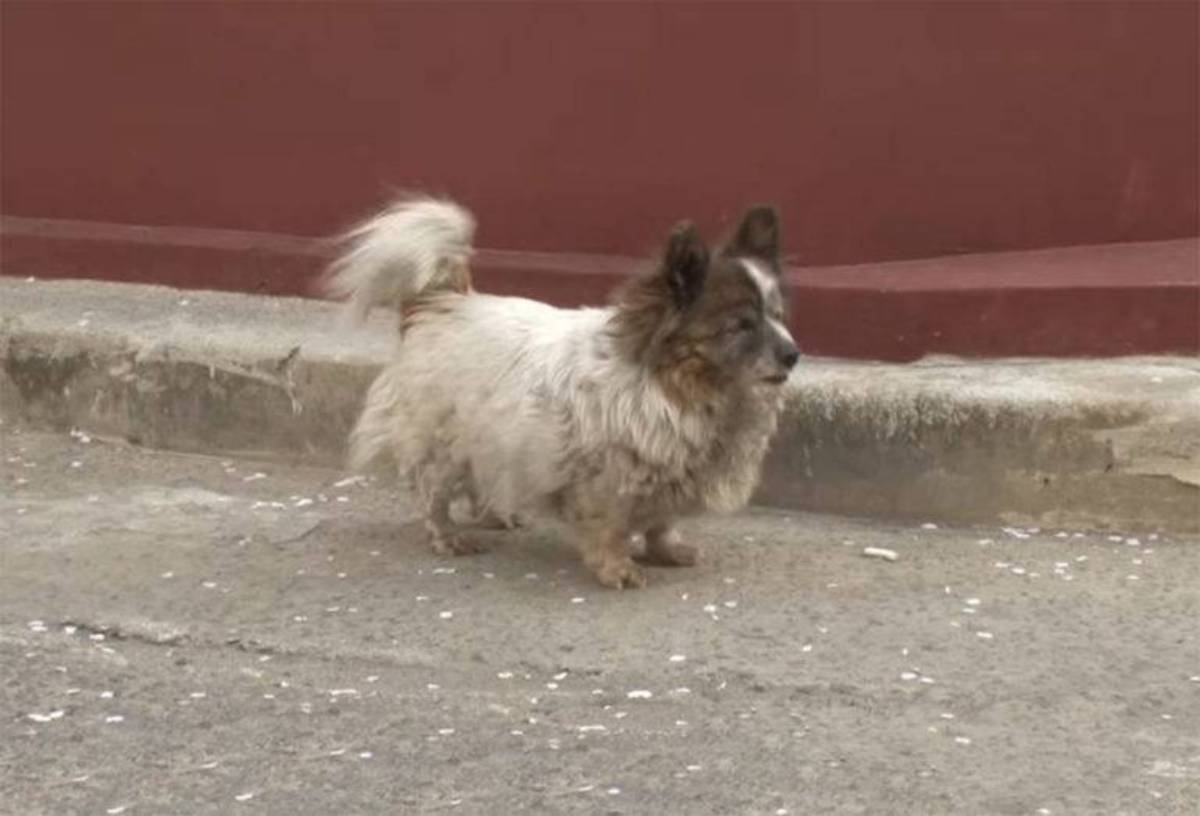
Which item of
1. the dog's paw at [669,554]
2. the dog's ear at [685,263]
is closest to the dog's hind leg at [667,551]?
the dog's paw at [669,554]

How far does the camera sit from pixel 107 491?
309 inches

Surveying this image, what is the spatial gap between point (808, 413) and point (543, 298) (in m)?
1.41

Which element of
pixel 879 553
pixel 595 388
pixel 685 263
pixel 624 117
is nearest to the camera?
pixel 685 263

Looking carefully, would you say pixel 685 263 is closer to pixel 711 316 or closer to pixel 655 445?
pixel 711 316

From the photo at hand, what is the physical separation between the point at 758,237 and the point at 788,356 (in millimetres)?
397

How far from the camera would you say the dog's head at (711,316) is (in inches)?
252

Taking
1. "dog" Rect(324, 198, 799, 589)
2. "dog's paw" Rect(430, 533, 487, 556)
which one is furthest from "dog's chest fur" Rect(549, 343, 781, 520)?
"dog's paw" Rect(430, 533, 487, 556)

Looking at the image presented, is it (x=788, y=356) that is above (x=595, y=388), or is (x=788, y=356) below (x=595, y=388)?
above

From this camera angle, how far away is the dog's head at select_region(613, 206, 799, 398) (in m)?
6.40

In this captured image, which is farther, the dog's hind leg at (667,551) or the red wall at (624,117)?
the red wall at (624,117)

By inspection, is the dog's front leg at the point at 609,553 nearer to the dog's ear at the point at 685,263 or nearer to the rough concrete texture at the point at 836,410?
the dog's ear at the point at 685,263

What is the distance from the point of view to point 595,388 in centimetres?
654

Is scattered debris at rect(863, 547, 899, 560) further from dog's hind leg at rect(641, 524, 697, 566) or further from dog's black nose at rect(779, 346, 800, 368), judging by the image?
dog's black nose at rect(779, 346, 800, 368)

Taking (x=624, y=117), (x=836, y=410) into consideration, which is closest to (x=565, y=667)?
(x=836, y=410)
